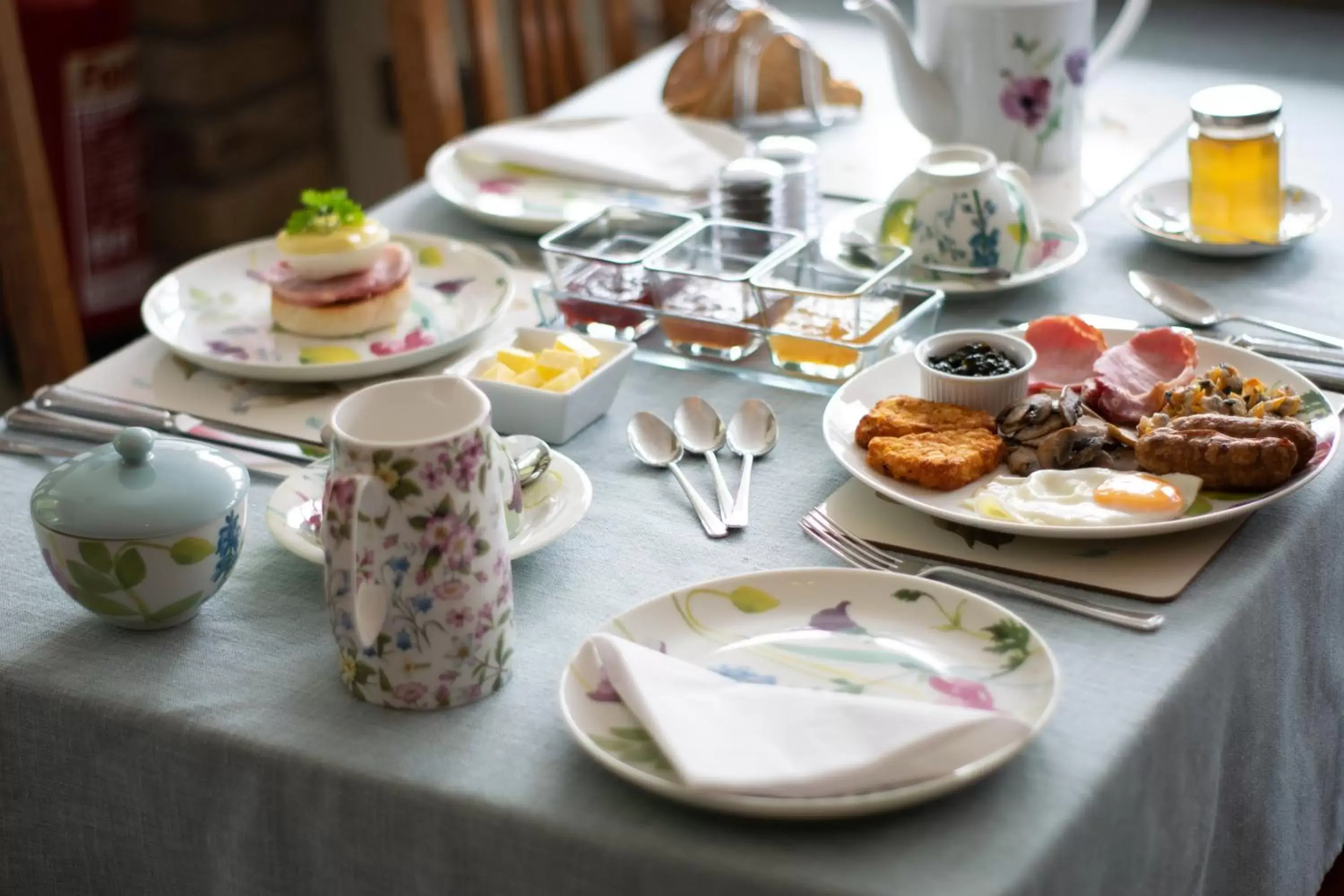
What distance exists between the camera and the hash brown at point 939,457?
2.92 feet

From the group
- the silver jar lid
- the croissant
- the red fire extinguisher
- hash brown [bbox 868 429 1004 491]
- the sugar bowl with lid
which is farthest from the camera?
the red fire extinguisher

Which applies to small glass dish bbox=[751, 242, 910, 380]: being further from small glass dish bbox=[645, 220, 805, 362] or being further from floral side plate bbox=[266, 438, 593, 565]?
floral side plate bbox=[266, 438, 593, 565]

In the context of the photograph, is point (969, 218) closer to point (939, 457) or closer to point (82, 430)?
point (939, 457)

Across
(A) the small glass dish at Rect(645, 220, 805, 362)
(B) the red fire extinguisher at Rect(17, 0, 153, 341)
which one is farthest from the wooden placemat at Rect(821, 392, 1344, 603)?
(B) the red fire extinguisher at Rect(17, 0, 153, 341)

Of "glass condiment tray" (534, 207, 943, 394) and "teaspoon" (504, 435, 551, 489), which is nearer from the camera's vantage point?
"teaspoon" (504, 435, 551, 489)

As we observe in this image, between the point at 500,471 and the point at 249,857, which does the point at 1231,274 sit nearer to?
the point at 500,471

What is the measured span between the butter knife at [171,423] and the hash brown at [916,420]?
351mm

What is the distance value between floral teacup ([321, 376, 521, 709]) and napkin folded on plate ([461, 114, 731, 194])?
73 cm

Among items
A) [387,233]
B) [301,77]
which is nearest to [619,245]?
[387,233]

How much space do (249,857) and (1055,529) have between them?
0.44 metres

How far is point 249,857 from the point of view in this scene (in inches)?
29.3

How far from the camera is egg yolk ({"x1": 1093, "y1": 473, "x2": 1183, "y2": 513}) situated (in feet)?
2.79

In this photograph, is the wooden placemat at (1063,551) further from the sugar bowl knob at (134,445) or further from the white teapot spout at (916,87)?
the white teapot spout at (916,87)

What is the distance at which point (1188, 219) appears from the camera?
1.32 m
